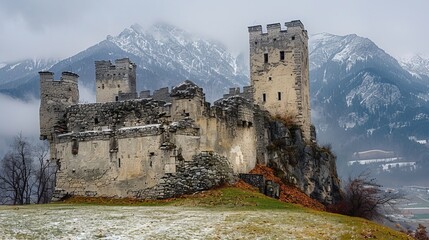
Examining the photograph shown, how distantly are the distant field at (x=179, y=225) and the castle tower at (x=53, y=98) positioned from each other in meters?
15.8

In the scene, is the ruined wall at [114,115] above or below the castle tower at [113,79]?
below

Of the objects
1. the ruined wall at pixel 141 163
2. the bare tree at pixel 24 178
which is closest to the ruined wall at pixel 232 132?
the ruined wall at pixel 141 163

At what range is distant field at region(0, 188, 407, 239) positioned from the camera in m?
23.4

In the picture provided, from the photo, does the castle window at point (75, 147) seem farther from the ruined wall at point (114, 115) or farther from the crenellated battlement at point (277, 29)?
the crenellated battlement at point (277, 29)

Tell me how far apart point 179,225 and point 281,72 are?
4492 centimetres

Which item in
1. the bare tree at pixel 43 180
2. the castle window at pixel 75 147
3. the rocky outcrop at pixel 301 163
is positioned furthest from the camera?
the bare tree at pixel 43 180

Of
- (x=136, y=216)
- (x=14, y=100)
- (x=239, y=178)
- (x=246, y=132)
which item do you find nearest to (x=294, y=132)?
(x=246, y=132)

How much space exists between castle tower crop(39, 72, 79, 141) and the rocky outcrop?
19.5 metres

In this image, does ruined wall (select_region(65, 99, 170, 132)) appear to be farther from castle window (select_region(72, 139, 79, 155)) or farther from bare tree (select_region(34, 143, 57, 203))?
bare tree (select_region(34, 143, 57, 203))

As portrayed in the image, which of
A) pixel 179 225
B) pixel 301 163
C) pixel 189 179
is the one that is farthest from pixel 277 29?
pixel 179 225

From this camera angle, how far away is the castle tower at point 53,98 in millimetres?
44625

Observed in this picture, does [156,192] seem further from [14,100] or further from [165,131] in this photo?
[14,100]

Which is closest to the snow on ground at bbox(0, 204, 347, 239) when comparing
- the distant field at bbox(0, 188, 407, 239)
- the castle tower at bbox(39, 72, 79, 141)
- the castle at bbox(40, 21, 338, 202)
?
the distant field at bbox(0, 188, 407, 239)

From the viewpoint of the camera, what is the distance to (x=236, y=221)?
26391 mm
